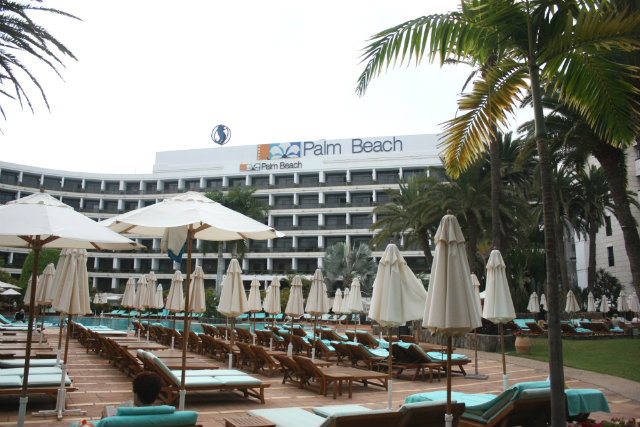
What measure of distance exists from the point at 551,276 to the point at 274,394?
238 inches

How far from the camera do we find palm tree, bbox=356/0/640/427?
5.12 m

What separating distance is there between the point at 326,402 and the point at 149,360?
3090mm

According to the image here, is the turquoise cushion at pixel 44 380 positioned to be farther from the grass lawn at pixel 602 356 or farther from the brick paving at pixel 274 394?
the grass lawn at pixel 602 356

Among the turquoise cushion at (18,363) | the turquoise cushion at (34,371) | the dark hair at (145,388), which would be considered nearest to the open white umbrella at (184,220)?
the dark hair at (145,388)

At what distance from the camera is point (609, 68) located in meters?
5.39

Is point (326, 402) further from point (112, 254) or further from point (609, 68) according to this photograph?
point (112, 254)

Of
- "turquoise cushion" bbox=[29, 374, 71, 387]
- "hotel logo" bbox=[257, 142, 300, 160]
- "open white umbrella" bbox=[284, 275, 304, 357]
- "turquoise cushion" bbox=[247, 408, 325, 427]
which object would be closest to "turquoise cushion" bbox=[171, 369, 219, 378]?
"turquoise cushion" bbox=[29, 374, 71, 387]

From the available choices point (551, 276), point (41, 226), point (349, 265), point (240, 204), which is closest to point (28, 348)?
point (41, 226)

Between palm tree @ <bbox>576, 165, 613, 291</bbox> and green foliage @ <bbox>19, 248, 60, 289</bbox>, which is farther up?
palm tree @ <bbox>576, 165, 613, 291</bbox>

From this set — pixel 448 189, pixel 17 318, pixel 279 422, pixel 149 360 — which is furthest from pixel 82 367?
pixel 17 318

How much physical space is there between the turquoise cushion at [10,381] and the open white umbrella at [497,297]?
784 centimetres

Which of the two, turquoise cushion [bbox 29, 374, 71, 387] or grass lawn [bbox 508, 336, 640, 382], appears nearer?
turquoise cushion [bbox 29, 374, 71, 387]

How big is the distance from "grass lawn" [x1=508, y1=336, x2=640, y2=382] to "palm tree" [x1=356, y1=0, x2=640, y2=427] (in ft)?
26.7

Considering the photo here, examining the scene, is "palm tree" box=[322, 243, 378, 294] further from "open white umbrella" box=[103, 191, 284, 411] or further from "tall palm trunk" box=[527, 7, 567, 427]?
"tall palm trunk" box=[527, 7, 567, 427]
